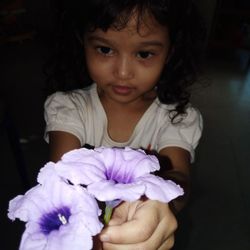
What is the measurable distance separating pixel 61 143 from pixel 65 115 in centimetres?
7

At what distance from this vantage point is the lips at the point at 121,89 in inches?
22.5

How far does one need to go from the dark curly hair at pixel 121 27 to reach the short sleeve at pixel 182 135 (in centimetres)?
3

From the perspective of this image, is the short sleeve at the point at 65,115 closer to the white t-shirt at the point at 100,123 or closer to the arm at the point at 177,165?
the white t-shirt at the point at 100,123

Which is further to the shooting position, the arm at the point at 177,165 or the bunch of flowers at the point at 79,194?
the arm at the point at 177,165

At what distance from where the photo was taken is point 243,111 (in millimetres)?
1726

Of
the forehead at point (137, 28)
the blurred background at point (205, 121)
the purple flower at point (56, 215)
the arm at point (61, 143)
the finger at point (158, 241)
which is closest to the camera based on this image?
the purple flower at point (56, 215)

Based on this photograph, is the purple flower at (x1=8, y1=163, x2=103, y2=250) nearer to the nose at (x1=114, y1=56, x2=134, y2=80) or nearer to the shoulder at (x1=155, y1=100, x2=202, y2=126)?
the nose at (x1=114, y1=56, x2=134, y2=80)

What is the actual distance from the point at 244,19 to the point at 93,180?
2.65m

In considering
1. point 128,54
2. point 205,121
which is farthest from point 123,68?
point 205,121

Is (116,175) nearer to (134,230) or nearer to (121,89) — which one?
(134,230)

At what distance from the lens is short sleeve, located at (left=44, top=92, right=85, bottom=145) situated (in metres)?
0.63

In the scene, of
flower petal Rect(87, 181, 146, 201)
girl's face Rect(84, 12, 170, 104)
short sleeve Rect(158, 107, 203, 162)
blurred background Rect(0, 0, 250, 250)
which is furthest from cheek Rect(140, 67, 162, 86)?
flower petal Rect(87, 181, 146, 201)

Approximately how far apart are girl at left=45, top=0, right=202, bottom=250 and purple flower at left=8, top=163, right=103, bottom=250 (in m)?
0.08

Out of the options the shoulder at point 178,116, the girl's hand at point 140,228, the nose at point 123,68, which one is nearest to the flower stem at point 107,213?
the girl's hand at point 140,228
